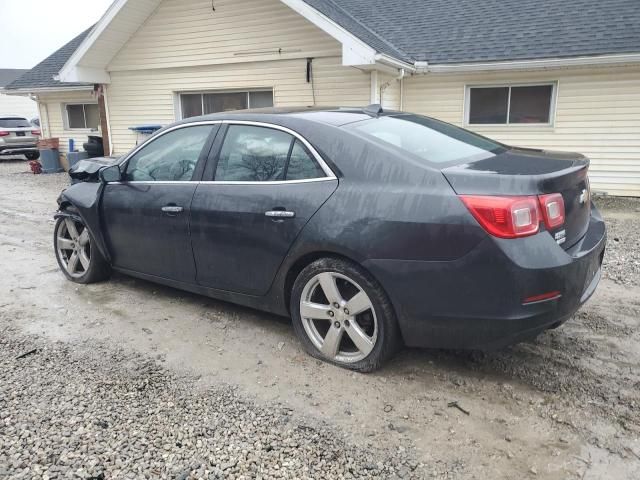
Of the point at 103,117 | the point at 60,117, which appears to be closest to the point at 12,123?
the point at 60,117

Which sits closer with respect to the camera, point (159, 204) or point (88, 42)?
point (159, 204)

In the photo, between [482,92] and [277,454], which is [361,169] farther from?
[482,92]

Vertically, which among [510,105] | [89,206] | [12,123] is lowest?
[89,206]

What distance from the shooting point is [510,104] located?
33.8 feet

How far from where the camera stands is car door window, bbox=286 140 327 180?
331 cm

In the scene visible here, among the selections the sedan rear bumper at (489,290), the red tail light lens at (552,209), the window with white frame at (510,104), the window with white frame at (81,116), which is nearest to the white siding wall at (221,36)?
Result: the window with white frame at (510,104)

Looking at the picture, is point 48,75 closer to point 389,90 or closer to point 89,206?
point 389,90

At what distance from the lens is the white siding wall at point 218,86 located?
394 inches

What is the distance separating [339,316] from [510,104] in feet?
28.1

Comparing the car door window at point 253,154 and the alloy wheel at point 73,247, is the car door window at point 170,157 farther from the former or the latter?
the alloy wheel at point 73,247

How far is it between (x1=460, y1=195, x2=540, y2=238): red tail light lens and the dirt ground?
99 cm

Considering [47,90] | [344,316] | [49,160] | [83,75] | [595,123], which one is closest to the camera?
[344,316]

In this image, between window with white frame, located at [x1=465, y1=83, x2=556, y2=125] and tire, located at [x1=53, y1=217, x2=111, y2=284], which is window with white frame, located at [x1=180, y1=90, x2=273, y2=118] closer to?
window with white frame, located at [x1=465, y1=83, x2=556, y2=125]

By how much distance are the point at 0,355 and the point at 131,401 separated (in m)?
1.31
